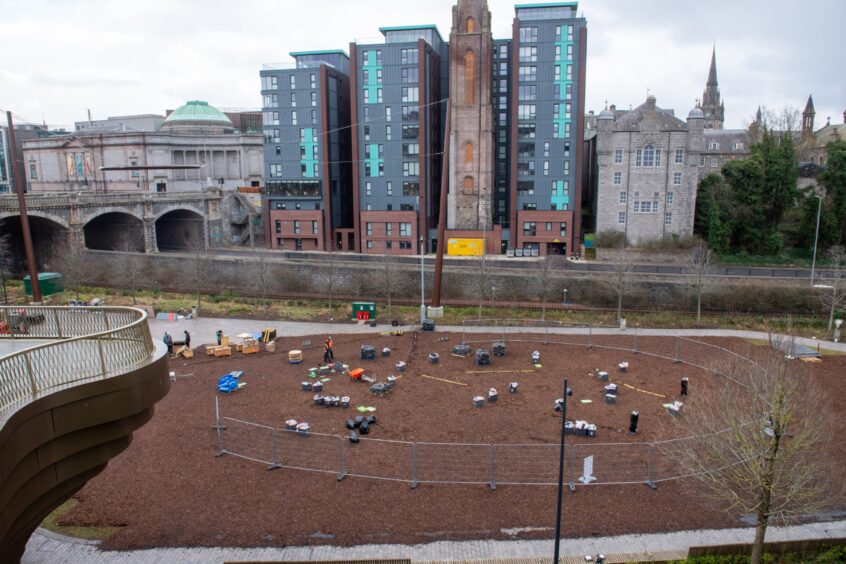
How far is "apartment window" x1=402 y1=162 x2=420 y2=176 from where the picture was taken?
60781 millimetres

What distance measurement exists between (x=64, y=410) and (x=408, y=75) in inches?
2168

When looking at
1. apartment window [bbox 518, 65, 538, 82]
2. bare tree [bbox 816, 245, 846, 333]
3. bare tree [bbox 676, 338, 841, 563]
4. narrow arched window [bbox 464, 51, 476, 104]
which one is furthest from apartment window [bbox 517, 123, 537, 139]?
bare tree [bbox 676, 338, 841, 563]

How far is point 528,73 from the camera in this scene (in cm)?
5744

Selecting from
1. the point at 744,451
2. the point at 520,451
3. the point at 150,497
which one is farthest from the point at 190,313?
the point at 744,451

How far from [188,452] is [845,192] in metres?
56.8

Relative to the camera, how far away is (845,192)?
172ft

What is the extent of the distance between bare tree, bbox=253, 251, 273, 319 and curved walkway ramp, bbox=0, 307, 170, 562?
106 feet

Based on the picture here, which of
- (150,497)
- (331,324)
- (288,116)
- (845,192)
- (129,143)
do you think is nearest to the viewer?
(150,497)

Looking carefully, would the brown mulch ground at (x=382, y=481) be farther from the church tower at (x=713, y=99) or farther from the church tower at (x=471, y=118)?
the church tower at (x=713, y=99)

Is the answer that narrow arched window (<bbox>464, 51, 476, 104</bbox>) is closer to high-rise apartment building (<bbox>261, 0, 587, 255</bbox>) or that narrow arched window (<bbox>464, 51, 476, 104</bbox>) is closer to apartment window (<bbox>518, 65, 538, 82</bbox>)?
high-rise apartment building (<bbox>261, 0, 587, 255</bbox>)

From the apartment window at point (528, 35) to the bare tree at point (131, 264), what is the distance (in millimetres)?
39849

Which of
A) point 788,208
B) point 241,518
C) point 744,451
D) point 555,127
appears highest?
point 555,127

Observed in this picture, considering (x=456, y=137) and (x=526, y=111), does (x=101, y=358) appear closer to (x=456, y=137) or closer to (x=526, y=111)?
(x=456, y=137)

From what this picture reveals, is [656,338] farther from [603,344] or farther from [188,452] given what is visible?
[188,452]
